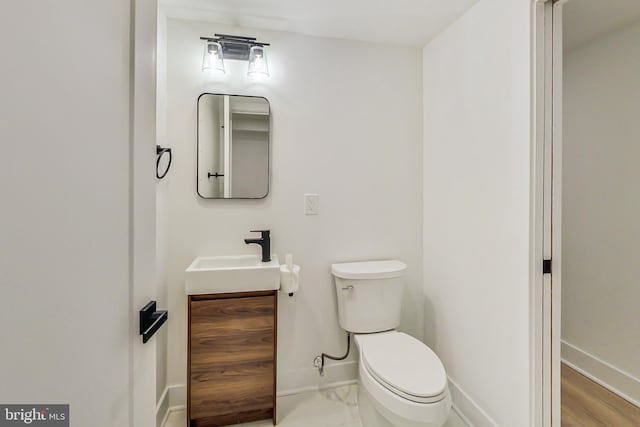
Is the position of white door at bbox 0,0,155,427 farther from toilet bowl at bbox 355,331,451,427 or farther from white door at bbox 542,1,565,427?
white door at bbox 542,1,565,427

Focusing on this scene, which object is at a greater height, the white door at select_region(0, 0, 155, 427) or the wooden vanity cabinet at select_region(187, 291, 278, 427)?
the white door at select_region(0, 0, 155, 427)

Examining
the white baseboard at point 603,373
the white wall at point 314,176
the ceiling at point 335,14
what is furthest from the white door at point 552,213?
the white baseboard at point 603,373

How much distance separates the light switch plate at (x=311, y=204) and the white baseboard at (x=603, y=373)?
7.09ft

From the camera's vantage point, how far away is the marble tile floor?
1.56 m

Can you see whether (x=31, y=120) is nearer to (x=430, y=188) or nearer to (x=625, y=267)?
(x=430, y=188)

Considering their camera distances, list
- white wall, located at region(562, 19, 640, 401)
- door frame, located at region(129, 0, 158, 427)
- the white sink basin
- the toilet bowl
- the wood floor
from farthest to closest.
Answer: white wall, located at region(562, 19, 640, 401) < the wood floor < the white sink basin < the toilet bowl < door frame, located at region(129, 0, 158, 427)

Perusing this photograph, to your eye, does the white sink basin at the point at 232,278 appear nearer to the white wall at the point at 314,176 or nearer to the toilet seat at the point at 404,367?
the white wall at the point at 314,176

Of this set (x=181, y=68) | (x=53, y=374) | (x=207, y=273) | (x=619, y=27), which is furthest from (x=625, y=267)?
(x=181, y=68)

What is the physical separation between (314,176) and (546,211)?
1235 millimetres

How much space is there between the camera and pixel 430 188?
6.37ft

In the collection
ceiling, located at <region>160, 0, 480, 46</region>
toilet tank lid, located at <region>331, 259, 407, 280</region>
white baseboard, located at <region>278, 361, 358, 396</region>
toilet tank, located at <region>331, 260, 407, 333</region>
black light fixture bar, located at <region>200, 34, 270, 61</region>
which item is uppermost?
ceiling, located at <region>160, 0, 480, 46</region>

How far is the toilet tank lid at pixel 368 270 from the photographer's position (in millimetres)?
1669

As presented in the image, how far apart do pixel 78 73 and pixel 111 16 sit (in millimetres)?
172

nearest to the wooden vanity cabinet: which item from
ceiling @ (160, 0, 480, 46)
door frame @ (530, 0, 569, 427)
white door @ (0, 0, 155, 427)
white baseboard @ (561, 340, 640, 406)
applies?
white door @ (0, 0, 155, 427)
